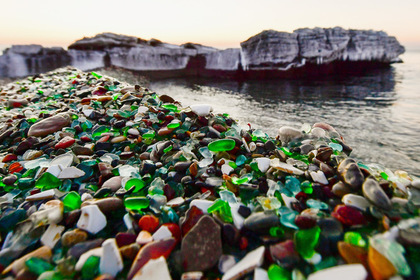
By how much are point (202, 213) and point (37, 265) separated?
2.47 feet

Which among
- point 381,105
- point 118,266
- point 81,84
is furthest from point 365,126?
point 81,84

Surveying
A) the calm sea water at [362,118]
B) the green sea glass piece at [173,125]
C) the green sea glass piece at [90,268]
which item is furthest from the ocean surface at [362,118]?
the green sea glass piece at [90,268]

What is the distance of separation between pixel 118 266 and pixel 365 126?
5982 mm

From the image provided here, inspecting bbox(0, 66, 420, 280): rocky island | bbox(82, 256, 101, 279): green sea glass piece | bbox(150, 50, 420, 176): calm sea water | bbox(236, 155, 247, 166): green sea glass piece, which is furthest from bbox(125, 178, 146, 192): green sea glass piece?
bbox(150, 50, 420, 176): calm sea water

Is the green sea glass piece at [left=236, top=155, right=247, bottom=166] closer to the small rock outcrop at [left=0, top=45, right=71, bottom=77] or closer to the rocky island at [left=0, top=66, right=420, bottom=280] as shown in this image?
the rocky island at [left=0, top=66, right=420, bottom=280]

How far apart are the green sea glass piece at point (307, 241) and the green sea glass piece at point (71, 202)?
3.89 feet

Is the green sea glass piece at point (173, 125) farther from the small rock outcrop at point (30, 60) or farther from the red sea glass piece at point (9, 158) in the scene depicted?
the small rock outcrop at point (30, 60)

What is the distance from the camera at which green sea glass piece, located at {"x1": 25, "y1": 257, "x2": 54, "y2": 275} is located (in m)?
0.93

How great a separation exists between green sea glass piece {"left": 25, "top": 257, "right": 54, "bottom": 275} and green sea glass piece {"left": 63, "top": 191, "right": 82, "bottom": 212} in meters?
0.31

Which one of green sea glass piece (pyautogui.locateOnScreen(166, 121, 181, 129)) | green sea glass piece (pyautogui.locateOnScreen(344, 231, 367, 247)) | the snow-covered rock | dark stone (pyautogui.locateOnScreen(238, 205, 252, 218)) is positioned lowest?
dark stone (pyautogui.locateOnScreen(238, 205, 252, 218))

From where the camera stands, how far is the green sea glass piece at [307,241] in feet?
3.03

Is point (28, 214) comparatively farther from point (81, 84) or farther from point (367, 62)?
point (367, 62)

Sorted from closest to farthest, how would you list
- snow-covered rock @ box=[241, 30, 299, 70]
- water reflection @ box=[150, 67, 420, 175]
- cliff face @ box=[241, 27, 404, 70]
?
water reflection @ box=[150, 67, 420, 175] < snow-covered rock @ box=[241, 30, 299, 70] < cliff face @ box=[241, 27, 404, 70]

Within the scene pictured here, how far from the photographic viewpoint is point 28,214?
4.07ft
